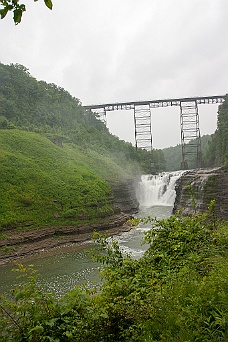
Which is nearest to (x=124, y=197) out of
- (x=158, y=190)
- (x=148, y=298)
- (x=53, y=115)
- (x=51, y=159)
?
(x=158, y=190)

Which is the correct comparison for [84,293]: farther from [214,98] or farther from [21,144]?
[214,98]

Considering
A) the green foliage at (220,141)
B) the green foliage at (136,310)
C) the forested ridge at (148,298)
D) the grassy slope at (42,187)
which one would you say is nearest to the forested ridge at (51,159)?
the grassy slope at (42,187)

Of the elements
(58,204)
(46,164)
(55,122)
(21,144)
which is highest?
(55,122)

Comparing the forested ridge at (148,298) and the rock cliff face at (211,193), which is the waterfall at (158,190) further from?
the forested ridge at (148,298)

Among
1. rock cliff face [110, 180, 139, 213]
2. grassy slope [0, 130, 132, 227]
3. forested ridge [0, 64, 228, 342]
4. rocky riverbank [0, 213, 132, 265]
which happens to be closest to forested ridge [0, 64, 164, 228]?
grassy slope [0, 130, 132, 227]

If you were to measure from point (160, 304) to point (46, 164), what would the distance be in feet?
78.3

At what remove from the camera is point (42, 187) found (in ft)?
74.6

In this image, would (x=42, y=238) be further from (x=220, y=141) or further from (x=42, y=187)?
(x=220, y=141)

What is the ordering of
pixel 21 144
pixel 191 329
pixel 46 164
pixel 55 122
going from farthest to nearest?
pixel 55 122, pixel 21 144, pixel 46 164, pixel 191 329

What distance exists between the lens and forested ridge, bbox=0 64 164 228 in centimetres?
2099

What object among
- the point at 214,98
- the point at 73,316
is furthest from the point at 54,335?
the point at 214,98

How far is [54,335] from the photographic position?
10.8 feet

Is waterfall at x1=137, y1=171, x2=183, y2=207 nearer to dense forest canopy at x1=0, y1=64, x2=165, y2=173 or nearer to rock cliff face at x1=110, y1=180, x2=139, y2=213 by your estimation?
rock cliff face at x1=110, y1=180, x2=139, y2=213

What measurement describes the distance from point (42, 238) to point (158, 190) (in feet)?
62.5
